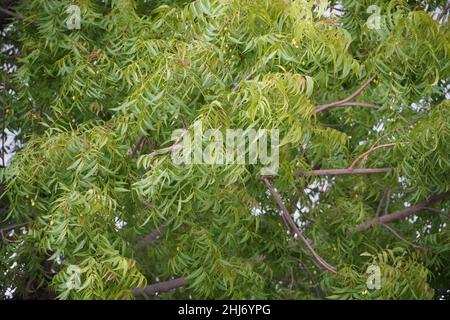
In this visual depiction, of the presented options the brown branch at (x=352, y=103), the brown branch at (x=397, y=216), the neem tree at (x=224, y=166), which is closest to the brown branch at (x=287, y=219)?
the neem tree at (x=224, y=166)

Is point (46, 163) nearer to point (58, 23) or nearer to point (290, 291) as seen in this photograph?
point (58, 23)

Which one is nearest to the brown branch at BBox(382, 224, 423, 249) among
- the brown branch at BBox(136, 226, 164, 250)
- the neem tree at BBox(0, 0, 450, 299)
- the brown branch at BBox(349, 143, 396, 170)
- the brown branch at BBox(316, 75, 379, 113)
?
the neem tree at BBox(0, 0, 450, 299)

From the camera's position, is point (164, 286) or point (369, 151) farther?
point (164, 286)

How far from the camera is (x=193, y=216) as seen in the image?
730cm

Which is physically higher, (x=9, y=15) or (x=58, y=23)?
(x=9, y=15)

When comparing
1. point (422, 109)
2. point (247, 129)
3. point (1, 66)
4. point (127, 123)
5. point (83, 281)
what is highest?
point (1, 66)

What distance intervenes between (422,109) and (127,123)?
2734 mm

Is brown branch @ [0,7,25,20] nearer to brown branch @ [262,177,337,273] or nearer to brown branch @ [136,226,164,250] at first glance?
brown branch @ [136,226,164,250]

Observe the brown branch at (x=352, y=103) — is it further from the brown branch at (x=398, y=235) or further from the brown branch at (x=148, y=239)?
the brown branch at (x=148, y=239)

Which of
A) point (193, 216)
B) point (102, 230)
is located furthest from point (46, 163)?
point (193, 216)

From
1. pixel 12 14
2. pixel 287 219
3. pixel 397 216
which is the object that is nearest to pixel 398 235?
pixel 397 216

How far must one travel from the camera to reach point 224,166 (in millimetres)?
6098

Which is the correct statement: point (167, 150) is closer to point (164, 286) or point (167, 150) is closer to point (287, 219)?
point (287, 219)
